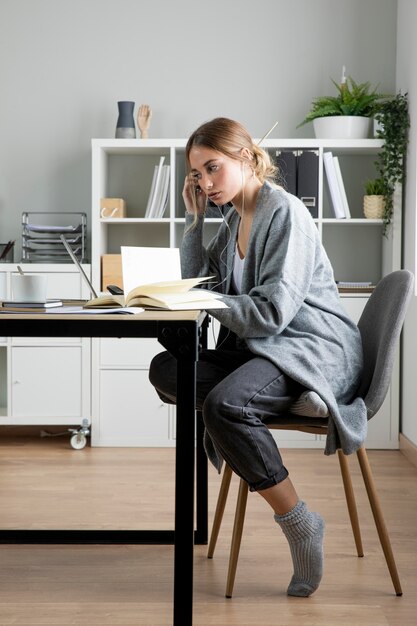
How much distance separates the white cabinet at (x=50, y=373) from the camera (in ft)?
12.8

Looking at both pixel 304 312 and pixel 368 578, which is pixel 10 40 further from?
pixel 368 578

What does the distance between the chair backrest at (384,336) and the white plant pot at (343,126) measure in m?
1.80

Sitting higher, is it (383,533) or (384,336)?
(384,336)

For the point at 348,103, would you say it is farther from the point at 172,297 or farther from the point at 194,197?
the point at 172,297

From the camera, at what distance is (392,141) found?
12.4ft

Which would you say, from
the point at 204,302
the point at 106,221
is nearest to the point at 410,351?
the point at 106,221

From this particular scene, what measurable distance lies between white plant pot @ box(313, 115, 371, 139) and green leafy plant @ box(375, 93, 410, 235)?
100mm

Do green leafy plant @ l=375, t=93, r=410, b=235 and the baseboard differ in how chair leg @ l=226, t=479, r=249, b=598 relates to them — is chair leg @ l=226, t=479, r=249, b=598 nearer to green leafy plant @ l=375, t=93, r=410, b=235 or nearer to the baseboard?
the baseboard

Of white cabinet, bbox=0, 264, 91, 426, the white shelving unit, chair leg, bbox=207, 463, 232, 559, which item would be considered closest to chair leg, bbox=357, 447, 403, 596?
chair leg, bbox=207, 463, 232, 559

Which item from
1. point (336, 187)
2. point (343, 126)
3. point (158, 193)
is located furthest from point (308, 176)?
point (158, 193)

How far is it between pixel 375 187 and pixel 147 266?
2131mm

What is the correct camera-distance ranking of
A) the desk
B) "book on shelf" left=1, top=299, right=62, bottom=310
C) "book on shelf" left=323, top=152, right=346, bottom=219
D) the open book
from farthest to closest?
"book on shelf" left=323, top=152, right=346, bottom=219
"book on shelf" left=1, top=299, right=62, bottom=310
the open book
the desk

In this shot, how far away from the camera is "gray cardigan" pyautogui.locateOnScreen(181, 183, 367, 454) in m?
1.98

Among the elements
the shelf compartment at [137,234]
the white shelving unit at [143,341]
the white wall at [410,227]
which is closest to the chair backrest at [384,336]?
the white wall at [410,227]
